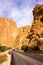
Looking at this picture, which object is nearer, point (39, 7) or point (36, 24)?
point (36, 24)

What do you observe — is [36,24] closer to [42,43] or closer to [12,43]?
[42,43]

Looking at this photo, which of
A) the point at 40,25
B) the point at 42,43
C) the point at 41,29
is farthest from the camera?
the point at 40,25

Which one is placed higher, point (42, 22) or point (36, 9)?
point (36, 9)

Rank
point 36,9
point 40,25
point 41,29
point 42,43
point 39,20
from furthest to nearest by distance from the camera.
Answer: point 36,9
point 39,20
point 40,25
point 41,29
point 42,43

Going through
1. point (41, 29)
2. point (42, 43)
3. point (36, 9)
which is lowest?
point (42, 43)

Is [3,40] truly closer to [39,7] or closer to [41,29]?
[39,7]

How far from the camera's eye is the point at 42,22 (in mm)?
76125

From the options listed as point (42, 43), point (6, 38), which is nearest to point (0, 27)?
point (6, 38)

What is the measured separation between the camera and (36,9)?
84.6 metres

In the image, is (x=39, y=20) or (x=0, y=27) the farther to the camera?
(x=0, y=27)

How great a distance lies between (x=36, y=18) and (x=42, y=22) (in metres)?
7.61

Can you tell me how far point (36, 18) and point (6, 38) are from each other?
11761 centimetres

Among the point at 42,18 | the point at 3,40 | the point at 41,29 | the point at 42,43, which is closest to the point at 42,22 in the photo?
the point at 42,18

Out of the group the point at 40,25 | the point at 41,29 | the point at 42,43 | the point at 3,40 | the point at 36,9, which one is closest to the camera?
the point at 42,43
